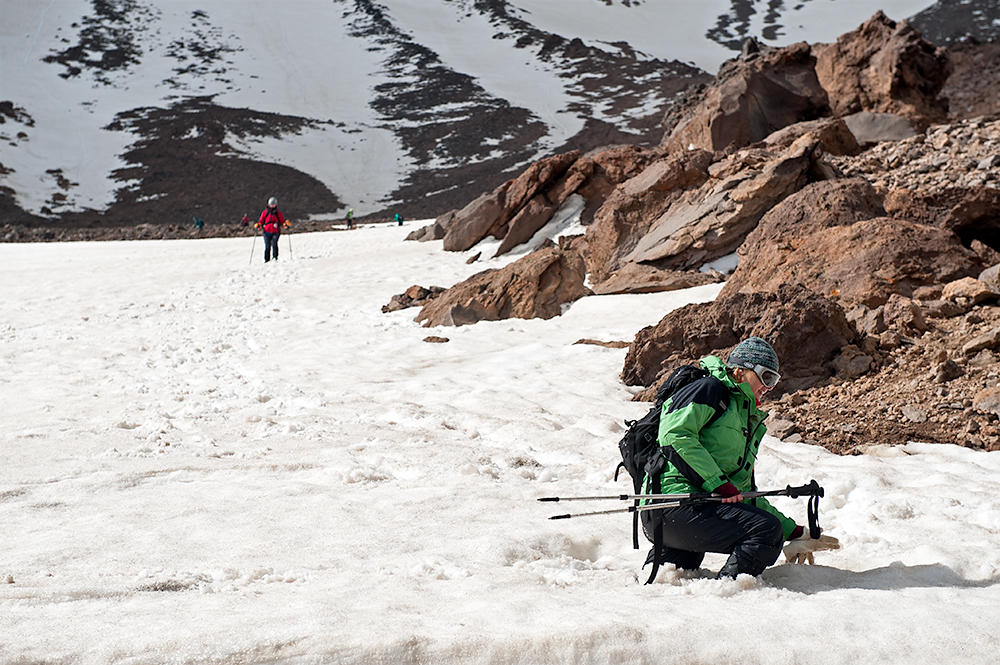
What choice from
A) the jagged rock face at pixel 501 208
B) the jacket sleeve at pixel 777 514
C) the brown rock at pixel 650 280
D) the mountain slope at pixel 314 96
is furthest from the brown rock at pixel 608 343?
the mountain slope at pixel 314 96

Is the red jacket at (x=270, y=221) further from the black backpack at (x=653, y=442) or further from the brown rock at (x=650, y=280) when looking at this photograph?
the black backpack at (x=653, y=442)

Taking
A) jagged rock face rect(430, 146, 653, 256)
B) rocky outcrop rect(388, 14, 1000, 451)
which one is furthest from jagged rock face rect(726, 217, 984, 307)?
jagged rock face rect(430, 146, 653, 256)

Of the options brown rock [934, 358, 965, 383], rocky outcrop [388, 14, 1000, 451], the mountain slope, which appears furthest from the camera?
the mountain slope

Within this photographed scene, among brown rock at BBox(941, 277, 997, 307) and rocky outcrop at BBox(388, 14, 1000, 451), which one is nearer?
rocky outcrop at BBox(388, 14, 1000, 451)

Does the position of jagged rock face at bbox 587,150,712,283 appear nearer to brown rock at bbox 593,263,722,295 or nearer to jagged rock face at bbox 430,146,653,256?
brown rock at bbox 593,263,722,295

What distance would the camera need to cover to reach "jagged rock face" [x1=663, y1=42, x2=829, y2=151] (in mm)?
21906

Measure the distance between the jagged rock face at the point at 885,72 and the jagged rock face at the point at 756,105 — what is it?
3.43ft

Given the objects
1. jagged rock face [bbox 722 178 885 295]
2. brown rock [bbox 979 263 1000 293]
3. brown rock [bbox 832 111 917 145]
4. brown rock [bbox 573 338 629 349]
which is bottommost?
brown rock [bbox 573 338 629 349]

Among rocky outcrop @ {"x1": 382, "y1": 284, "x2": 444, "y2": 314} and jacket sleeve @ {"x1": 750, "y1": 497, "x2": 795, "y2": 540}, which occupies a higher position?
rocky outcrop @ {"x1": 382, "y1": 284, "x2": 444, "y2": 314}

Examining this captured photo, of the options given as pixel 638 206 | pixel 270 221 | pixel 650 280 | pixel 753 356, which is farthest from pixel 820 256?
pixel 270 221

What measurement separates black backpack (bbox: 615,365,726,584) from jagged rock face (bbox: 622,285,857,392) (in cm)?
428

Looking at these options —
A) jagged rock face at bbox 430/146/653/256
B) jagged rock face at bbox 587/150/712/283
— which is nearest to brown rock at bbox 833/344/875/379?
jagged rock face at bbox 587/150/712/283

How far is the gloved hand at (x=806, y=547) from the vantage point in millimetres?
4418

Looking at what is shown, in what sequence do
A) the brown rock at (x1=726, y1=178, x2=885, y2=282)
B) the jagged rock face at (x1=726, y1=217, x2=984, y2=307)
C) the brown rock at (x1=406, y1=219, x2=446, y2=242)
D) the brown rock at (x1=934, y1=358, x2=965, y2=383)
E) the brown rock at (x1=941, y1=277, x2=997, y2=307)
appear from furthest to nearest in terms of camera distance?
the brown rock at (x1=406, y1=219, x2=446, y2=242) → the brown rock at (x1=726, y1=178, x2=885, y2=282) → the jagged rock face at (x1=726, y1=217, x2=984, y2=307) → the brown rock at (x1=941, y1=277, x2=997, y2=307) → the brown rock at (x1=934, y1=358, x2=965, y2=383)
